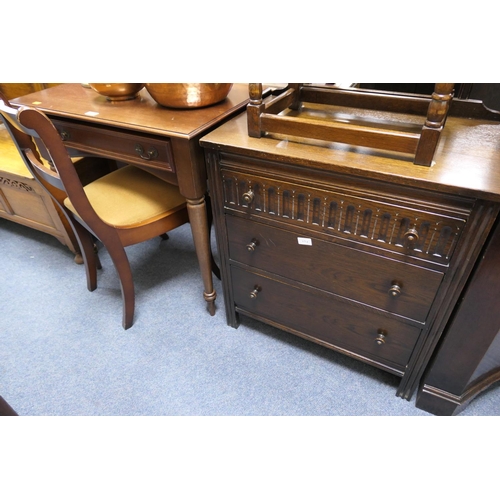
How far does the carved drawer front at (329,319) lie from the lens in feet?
3.39

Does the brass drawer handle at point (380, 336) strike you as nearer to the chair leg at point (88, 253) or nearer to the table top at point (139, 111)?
the table top at point (139, 111)

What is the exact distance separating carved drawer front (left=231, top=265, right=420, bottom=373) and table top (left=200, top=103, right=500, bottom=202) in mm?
439

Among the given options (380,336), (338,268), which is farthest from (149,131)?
(380,336)

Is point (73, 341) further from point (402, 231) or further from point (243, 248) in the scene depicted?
point (402, 231)

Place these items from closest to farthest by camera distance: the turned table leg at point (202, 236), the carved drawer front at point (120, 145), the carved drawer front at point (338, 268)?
the carved drawer front at point (338, 268)
the carved drawer front at point (120, 145)
the turned table leg at point (202, 236)

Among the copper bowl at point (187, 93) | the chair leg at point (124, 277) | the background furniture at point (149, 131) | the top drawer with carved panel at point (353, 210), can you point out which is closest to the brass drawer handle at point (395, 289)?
the top drawer with carved panel at point (353, 210)

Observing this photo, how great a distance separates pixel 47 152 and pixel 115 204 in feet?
0.87

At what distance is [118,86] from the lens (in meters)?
1.09

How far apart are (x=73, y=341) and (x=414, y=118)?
144cm

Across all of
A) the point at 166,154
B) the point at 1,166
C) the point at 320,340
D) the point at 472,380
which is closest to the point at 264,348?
the point at 320,340

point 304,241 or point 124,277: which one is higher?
point 304,241

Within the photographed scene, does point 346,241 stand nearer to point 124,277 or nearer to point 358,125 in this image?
point 358,125

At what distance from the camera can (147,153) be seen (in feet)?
3.43

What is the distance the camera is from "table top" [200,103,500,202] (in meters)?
0.70
